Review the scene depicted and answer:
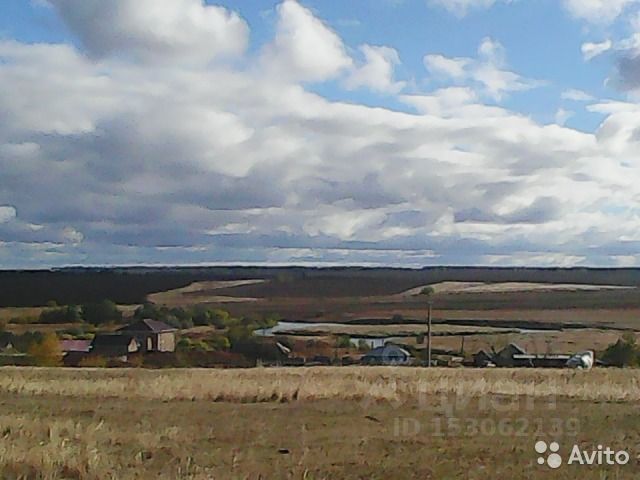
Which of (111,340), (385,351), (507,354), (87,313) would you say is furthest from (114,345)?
(507,354)

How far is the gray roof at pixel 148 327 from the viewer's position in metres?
60.0

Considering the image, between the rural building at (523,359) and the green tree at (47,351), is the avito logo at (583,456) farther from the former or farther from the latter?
the green tree at (47,351)

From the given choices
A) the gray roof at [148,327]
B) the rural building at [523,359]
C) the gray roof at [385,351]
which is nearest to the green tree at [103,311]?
the gray roof at [148,327]

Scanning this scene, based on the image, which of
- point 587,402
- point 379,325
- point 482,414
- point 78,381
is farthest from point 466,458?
point 379,325

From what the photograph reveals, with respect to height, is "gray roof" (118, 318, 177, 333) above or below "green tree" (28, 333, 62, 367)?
above

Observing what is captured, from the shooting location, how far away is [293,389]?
20.5 m

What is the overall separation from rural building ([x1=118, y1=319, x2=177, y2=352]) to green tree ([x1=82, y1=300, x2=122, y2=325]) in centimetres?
99

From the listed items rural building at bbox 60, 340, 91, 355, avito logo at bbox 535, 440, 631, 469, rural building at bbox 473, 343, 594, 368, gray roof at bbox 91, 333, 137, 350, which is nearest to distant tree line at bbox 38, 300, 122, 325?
gray roof at bbox 91, 333, 137, 350

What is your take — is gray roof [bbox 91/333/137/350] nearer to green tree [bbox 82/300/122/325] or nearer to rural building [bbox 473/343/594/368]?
green tree [bbox 82/300/122/325]

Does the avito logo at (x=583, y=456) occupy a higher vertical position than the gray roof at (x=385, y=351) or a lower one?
higher

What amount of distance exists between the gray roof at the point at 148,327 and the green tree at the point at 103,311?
834mm

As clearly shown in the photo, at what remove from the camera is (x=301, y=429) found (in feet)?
45.8

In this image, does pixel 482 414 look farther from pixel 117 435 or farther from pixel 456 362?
pixel 456 362

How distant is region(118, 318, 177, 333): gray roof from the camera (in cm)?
5997
